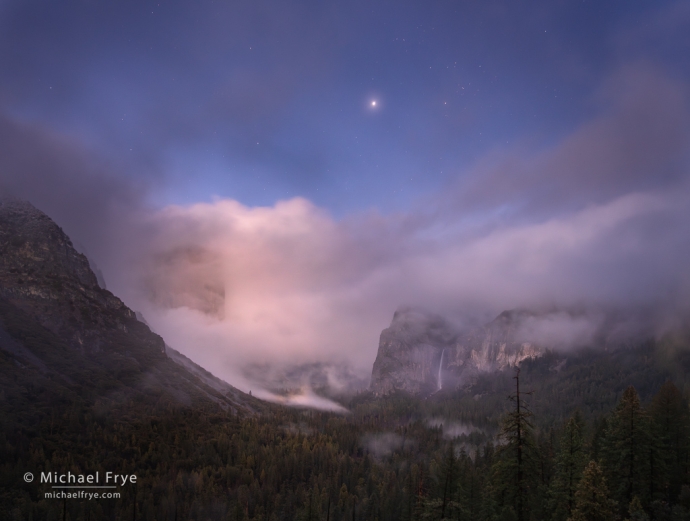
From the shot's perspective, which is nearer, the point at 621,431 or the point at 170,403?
the point at 621,431

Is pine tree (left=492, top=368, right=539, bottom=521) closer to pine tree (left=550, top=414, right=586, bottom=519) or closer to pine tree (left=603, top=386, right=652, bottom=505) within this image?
pine tree (left=550, top=414, right=586, bottom=519)

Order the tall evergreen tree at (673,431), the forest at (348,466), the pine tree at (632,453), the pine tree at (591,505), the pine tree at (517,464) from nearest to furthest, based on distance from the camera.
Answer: the pine tree at (591,505) → the pine tree at (517,464) → the forest at (348,466) → the pine tree at (632,453) → the tall evergreen tree at (673,431)

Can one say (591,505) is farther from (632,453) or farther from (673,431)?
(673,431)

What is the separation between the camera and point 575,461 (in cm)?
3888

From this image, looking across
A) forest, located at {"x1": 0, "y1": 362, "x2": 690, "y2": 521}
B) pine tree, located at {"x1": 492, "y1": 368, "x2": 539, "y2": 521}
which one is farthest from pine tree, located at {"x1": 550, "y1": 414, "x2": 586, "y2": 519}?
pine tree, located at {"x1": 492, "y1": 368, "x2": 539, "y2": 521}

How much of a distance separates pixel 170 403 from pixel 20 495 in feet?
310

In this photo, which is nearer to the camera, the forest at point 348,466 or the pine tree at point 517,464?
the pine tree at point 517,464

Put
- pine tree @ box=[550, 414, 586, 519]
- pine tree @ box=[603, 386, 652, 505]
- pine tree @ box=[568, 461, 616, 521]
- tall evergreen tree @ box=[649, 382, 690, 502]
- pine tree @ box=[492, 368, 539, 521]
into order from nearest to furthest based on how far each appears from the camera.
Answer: pine tree @ box=[568, 461, 616, 521]
pine tree @ box=[492, 368, 539, 521]
pine tree @ box=[550, 414, 586, 519]
pine tree @ box=[603, 386, 652, 505]
tall evergreen tree @ box=[649, 382, 690, 502]

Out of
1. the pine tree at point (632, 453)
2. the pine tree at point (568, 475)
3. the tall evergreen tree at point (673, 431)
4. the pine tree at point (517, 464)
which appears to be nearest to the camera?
the pine tree at point (517, 464)

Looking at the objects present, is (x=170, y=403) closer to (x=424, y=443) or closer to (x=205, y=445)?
(x=205, y=445)

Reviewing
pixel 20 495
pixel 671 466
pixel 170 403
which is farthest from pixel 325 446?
pixel 671 466

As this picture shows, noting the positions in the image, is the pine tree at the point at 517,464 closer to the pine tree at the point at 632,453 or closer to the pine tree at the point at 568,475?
the pine tree at the point at 568,475

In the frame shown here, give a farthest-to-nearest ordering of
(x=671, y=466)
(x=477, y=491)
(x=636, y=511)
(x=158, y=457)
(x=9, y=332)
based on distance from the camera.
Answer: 1. (x=9, y=332)
2. (x=158, y=457)
3. (x=477, y=491)
4. (x=671, y=466)
5. (x=636, y=511)

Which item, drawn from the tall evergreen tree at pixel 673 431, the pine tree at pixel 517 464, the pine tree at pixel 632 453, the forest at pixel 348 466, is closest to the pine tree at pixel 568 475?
the forest at pixel 348 466
